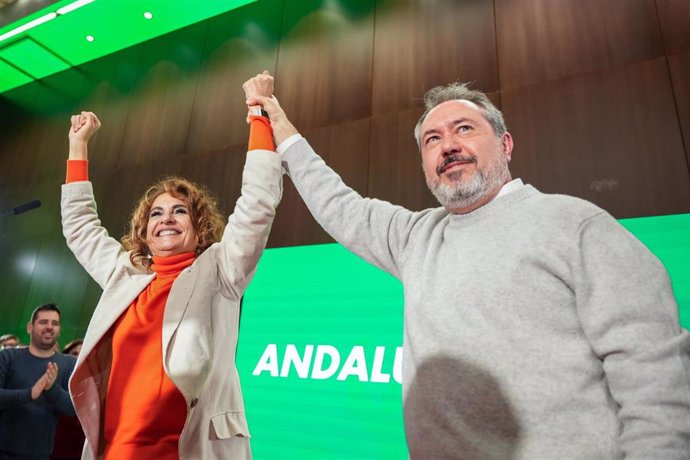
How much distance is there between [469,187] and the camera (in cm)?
95

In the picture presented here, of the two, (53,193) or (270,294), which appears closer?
(270,294)

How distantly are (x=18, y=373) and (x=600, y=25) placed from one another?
432cm

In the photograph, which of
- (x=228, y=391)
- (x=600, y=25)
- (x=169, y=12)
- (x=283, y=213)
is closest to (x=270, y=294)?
(x=283, y=213)

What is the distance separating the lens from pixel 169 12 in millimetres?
5133

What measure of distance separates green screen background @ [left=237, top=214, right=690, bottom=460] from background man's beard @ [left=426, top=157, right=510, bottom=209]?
6.17ft

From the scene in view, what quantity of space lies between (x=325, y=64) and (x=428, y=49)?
3.32ft

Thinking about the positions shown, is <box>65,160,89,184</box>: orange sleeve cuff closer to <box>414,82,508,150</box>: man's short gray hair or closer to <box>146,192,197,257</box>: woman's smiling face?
<box>146,192,197,257</box>: woman's smiling face

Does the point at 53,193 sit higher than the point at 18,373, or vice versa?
the point at 53,193

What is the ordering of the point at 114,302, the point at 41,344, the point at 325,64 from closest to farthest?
the point at 114,302, the point at 41,344, the point at 325,64

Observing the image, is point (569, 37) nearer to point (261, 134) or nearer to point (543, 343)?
point (261, 134)

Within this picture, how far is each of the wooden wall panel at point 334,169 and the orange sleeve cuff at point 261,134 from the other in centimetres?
227

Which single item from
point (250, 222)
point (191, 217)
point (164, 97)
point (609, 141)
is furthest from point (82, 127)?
point (164, 97)

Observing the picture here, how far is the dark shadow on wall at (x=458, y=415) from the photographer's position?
0.73m

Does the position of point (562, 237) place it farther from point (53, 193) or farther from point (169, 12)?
point (53, 193)
